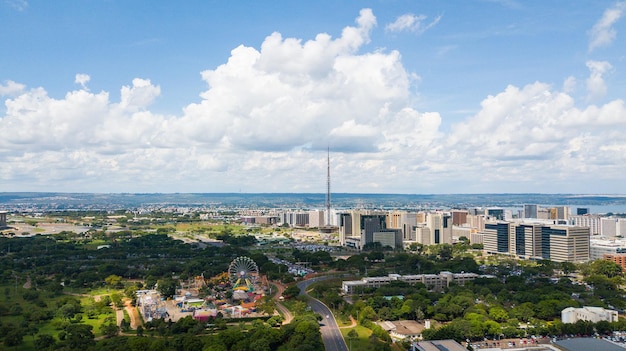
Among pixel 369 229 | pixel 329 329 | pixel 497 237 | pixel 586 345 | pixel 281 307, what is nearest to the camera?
pixel 586 345

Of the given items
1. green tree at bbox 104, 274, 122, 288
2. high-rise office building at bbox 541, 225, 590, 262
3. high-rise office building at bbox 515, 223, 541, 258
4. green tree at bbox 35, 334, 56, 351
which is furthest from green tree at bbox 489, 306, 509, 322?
high-rise office building at bbox 515, 223, 541, 258

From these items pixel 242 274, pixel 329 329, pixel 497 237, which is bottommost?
pixel 329 329

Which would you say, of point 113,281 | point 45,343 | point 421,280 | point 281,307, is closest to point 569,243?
point 421,280

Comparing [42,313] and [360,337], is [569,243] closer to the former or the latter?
[360,337]

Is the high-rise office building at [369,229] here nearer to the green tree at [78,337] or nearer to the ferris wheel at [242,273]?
the ferris wheel at [242,273]

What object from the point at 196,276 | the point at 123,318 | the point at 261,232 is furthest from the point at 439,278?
the point at 261,232

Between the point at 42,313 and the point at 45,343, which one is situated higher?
the point at 42,313
